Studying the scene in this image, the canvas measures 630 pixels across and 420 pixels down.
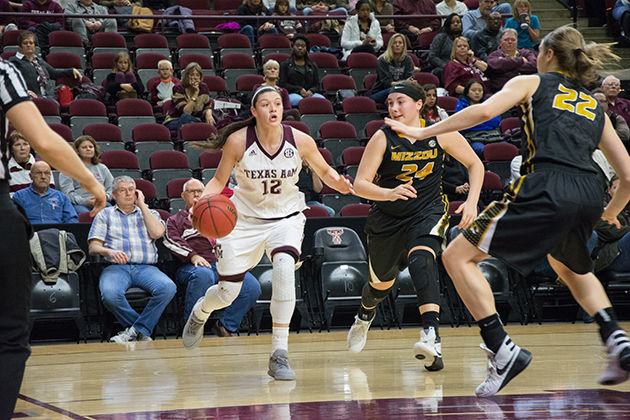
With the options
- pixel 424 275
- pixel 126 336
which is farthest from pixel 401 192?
pixel 126 336

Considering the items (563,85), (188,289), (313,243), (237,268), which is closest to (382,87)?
(313,243)

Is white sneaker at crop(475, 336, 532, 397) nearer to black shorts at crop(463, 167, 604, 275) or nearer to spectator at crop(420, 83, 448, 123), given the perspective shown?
black shorts at crop(463, 167, 604, 275)

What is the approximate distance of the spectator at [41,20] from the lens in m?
12.3

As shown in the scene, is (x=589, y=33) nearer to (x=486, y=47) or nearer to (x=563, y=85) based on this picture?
(x=486, y=47)

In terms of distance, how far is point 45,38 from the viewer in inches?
489

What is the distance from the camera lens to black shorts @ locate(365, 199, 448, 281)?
5.52 meters

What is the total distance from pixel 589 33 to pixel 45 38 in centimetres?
992

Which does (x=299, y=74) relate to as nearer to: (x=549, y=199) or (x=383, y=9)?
(x=383, y=9)

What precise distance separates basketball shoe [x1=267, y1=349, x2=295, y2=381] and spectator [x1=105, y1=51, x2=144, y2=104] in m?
6.92

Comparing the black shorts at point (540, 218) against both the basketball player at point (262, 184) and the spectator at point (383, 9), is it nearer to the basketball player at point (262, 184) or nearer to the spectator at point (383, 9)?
the basketball player at point (262, 184)

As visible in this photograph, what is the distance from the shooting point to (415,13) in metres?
14.4

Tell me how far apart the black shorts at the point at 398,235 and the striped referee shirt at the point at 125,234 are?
3121 mm

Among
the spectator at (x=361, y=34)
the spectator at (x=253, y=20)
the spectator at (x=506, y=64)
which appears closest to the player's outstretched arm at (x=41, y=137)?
the spectator at (x=506, y=64)

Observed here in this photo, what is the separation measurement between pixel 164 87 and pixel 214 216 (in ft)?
21.2
